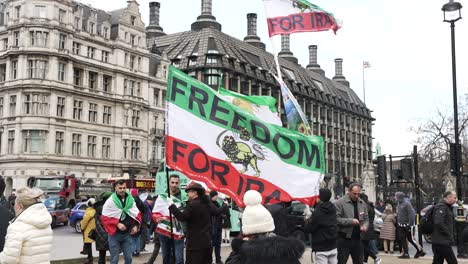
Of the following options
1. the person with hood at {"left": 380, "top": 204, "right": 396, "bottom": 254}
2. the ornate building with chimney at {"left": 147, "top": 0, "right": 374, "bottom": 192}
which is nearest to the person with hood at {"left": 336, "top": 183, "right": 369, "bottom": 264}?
the person with hood at {"left": 380, "top": 204, "right": 396, "bottom": 254}

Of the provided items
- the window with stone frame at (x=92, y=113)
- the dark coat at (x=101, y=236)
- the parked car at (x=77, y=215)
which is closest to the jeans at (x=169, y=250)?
the dark coat at (x=101, y=236)

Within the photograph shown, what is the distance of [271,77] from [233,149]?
65.7m

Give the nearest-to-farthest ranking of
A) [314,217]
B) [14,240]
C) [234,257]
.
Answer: [234,257], [14,240], [314,217]

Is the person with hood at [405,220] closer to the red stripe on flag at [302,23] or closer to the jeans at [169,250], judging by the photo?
the red stripe on flag at [302,23]

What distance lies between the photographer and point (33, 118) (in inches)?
1777

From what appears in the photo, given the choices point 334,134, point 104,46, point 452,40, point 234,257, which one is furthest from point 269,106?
point 334,134

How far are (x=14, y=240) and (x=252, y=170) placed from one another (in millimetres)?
4073

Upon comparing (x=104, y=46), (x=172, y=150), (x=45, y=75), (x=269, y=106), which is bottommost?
(x=172, y=150)

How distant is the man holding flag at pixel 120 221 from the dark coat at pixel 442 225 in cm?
527

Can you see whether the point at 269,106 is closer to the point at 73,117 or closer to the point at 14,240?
the point at 14,240

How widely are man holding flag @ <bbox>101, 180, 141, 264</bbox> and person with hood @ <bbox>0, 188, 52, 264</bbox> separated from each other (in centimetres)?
345

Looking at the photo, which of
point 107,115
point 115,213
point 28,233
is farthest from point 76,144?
point 28,233

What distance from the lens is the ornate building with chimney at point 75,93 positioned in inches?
1783

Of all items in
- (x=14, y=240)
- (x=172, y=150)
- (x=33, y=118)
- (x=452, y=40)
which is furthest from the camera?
(x=33, y=118)
